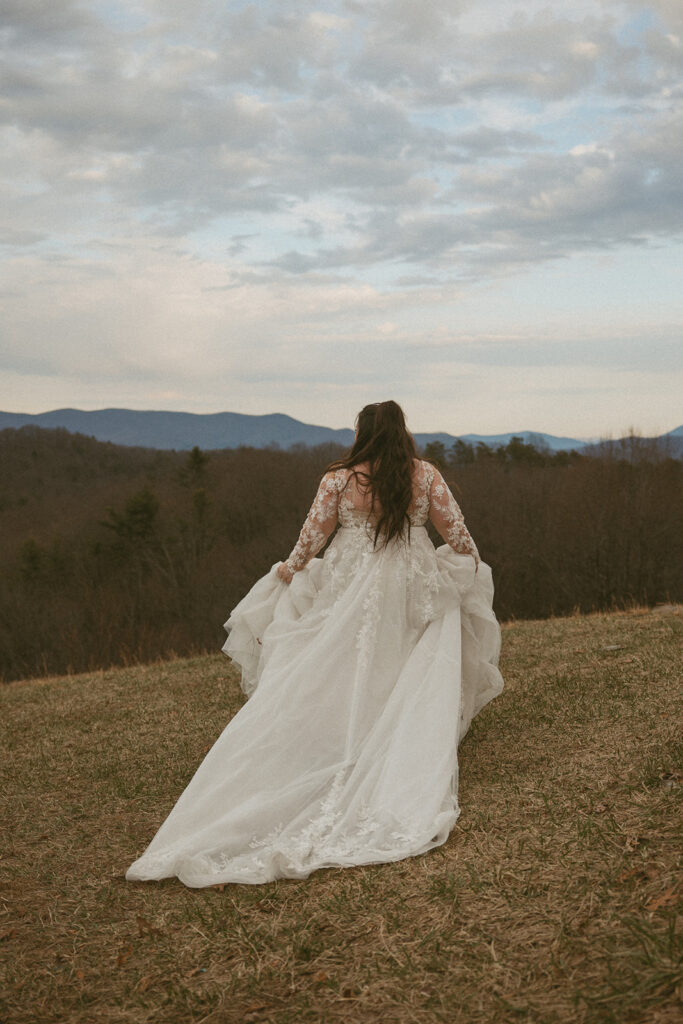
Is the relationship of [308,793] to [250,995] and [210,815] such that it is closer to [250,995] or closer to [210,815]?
[210,815]

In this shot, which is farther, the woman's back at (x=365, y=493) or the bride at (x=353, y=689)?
the woman's back at (x=365, y=493)

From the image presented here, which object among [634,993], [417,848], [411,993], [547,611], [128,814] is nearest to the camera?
[634,993]

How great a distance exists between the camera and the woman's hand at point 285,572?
623 cm

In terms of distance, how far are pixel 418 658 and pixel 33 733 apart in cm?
542

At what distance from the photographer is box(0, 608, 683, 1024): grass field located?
3.10 meters

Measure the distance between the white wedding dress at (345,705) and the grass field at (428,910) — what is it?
20 cm

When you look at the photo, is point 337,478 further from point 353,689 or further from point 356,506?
point 353,689

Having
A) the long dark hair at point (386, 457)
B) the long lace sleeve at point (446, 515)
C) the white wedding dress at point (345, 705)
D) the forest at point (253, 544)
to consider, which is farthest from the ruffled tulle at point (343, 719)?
the forest at point (253, 544)

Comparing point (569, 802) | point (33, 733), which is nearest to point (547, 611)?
point (33, 733)

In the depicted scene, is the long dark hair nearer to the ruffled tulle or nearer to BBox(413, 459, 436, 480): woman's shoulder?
BBox(413, 459, 436, 480): woman's shoulder

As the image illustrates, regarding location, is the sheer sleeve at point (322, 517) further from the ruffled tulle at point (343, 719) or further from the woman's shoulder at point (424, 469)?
the woman's shoulder at point (424, 469)

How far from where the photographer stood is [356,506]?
5910mm

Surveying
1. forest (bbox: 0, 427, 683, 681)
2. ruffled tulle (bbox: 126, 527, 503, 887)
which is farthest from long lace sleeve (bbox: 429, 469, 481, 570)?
forest (bbox: 0, 427, 683, 681)

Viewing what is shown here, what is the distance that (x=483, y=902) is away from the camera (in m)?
3.75
